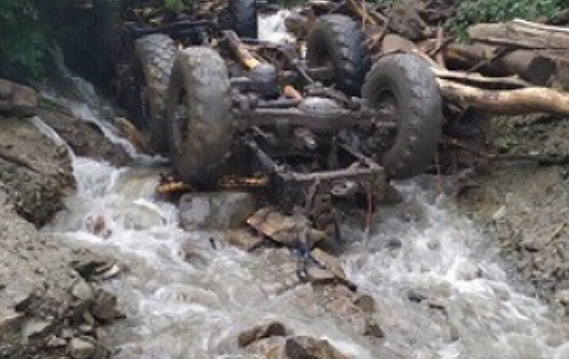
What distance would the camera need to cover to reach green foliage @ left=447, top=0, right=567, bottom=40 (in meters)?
9.00

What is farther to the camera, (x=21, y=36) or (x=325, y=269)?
(x=21, y=36)

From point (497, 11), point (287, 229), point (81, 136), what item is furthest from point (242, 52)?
point (497, 11)

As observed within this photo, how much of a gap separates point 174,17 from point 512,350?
6.59 m

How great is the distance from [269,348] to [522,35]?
485 cm

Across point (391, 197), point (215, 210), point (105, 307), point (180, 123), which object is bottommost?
point (391, 197)

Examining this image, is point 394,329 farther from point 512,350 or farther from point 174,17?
point 174,17

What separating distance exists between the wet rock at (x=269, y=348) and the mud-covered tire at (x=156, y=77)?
3528 millimetres

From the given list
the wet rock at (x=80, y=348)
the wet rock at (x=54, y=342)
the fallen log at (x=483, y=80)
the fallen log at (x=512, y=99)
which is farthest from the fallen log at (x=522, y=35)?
the wet rock at (x=54, y=342)

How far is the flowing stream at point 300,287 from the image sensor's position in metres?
5.83

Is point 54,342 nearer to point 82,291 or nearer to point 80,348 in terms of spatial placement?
point 80,348

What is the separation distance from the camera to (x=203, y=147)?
730 cm

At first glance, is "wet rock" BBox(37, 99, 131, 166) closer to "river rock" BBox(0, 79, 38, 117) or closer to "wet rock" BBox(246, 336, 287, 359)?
"river rock" BBox(0, 79, 38, 117)

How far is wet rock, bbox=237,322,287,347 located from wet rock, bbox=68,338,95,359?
104 centimetres

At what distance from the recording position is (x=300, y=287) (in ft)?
21.4
